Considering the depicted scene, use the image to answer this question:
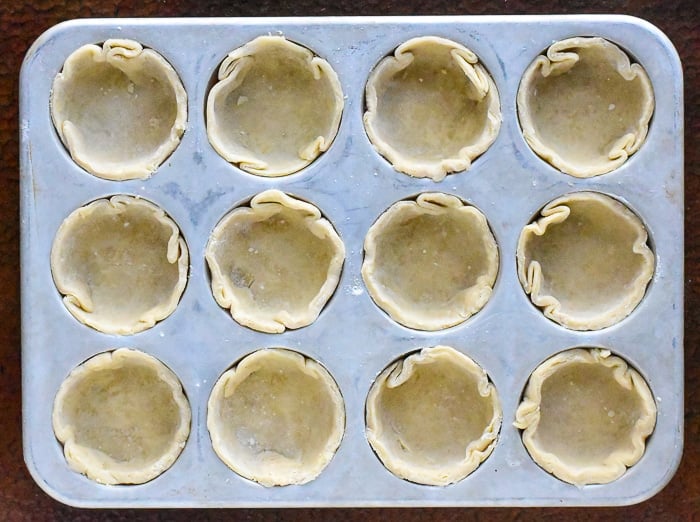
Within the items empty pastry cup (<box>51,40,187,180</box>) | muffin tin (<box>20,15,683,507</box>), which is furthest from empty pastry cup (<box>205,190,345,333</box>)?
empty pastry cup (<box>51,40,187,180</box>)

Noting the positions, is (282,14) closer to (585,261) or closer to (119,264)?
(119,264)

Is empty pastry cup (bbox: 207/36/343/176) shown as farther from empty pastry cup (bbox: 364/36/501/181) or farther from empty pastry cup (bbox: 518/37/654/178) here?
empty pastry cup (bbox: 518/37/654/178)

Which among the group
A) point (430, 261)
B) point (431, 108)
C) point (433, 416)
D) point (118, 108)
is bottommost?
point (433, 416)

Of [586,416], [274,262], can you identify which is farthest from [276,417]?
[586,416]

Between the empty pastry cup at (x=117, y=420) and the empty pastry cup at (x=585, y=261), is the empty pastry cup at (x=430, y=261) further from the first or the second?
the empty pastry cup at (x=117, y=420)

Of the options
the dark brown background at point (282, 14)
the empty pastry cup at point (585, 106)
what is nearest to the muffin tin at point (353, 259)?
the empty pastry cup at point (585, 106)
